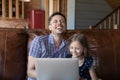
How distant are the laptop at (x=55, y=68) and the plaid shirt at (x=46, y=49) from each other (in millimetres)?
574

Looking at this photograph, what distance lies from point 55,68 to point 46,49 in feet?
2.03

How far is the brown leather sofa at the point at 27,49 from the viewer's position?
85.4 inches

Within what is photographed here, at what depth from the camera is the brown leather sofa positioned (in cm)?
217

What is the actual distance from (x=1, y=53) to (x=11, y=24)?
483 cm

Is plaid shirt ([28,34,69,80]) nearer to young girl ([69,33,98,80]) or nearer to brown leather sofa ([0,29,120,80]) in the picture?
young girl ([69,33,98,80])

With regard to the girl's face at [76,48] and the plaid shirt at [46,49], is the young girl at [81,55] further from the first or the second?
the plaid shirt at [46,49]

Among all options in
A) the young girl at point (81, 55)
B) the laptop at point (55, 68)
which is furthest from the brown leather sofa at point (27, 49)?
the laptop at point (55, 68)

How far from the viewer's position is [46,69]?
4.65 feet

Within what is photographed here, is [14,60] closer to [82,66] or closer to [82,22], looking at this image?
[82,66]

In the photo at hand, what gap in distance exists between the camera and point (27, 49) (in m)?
2.29

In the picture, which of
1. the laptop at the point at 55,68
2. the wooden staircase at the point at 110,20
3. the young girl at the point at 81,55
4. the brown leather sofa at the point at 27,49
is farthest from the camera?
the wooden staircase at the point at 110,20

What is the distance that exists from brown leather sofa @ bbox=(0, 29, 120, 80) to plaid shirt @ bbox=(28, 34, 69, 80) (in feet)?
0.87

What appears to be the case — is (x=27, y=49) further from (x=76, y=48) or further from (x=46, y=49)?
(x=76, y=48)

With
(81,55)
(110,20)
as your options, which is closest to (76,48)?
(81,55)
